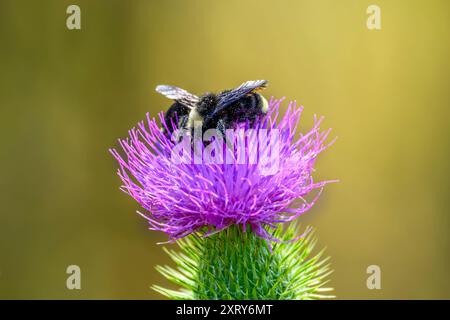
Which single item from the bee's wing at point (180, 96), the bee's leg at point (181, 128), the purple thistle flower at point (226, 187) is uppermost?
the bee's wing at point (180, 96)

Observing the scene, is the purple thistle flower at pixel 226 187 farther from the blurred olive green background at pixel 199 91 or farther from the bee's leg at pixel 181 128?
the blurred olive green background at pixel 199 91

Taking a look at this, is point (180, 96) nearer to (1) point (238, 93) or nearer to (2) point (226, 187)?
(1) point (238, 93)

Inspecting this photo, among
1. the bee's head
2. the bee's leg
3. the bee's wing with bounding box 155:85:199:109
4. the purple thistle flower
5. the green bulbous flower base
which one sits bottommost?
the green bulbous flower base

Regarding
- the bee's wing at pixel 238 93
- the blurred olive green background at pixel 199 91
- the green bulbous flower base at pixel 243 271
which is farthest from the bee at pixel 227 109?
the blurred olive green background at pixel 199 91

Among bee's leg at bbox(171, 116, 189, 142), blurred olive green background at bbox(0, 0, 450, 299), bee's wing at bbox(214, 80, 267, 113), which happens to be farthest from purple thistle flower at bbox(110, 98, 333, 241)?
blurred olive green background at bbox(0, 0, 450, 299)

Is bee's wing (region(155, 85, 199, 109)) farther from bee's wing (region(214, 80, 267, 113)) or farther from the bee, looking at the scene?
bee's wing (region(214, 80, 267, 113))

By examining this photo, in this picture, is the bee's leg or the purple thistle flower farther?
the bee's leg
